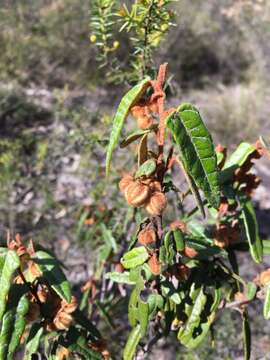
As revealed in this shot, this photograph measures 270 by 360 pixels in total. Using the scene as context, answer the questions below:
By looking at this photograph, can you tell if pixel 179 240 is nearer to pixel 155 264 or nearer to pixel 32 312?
pixel 155 264

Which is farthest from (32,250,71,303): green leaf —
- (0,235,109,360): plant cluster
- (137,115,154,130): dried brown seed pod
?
(137,115,154,130): dried brown seed pod

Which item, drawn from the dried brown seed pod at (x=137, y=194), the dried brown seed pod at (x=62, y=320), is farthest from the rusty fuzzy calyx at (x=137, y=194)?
the dried brown seed pod at (x=62, y=320)

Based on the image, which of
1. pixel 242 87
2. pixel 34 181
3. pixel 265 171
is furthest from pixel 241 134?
pixel 34 181

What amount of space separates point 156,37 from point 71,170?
7.42 ft

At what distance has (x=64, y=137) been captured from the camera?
3932mm

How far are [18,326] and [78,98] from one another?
363 centimetres

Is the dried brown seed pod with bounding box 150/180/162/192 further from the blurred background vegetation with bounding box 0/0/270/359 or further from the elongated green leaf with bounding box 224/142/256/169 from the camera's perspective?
the blurred background vegetation with bounding box 0/0/270/359

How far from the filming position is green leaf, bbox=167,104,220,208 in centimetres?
83

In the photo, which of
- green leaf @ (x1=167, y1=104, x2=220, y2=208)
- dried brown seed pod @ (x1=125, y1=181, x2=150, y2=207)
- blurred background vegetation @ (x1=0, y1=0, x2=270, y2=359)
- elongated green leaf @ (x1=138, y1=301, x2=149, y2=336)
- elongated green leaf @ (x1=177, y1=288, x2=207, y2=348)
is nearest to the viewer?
green leaf @ (x1=167, y1=104, x2=220, y2=208)

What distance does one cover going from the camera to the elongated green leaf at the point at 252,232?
1254mm

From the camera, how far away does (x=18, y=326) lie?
3.88ft

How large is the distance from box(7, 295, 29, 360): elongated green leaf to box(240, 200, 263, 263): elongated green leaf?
23.0 inches

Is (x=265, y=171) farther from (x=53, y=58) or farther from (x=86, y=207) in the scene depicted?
(x=53, y=58)

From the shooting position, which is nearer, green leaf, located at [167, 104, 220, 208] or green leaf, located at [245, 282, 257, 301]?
green leaf, located at [167, 104, 220, 208]
